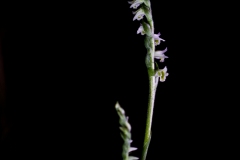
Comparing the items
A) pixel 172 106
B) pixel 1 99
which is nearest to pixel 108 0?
pixel 172 106

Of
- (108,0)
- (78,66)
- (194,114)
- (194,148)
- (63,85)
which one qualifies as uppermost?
(108,0)

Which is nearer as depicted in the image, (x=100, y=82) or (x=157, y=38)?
(x=157, y=38)

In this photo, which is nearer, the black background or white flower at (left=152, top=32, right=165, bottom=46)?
white flower at (left=152, top=32, right=165, bottom=46)

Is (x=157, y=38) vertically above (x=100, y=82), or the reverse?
(x=100, y=82)

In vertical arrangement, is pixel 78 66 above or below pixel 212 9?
below

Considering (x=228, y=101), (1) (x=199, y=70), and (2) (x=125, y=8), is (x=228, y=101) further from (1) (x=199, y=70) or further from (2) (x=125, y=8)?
(2) (x=125, y=8)

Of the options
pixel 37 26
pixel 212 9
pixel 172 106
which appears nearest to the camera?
pixel 212 9

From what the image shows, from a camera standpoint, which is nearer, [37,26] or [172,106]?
[172,106]

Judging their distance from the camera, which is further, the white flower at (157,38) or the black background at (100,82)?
the black background at (100,82)
